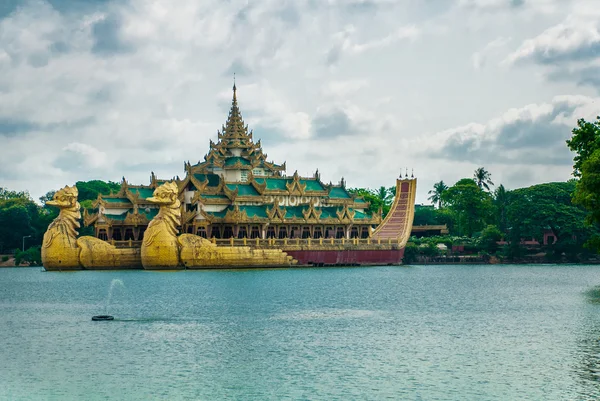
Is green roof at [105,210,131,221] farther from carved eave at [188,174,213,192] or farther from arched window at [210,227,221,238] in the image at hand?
arched window at [210,227,221,238]

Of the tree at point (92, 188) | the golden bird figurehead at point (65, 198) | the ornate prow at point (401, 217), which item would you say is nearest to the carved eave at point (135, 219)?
the golden bird figurehead at point (65, 198)

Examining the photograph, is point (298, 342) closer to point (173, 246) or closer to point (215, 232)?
point (173, 246)

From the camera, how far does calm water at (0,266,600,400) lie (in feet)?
102

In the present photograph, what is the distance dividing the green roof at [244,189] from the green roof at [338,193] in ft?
33.6

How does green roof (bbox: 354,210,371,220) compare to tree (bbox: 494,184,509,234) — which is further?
tree (bbox: 494,184,509,234)

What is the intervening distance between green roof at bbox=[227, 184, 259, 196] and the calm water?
22095 mm

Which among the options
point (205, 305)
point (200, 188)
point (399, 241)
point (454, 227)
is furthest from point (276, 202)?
point (454, 227)

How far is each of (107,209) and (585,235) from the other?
44.0m

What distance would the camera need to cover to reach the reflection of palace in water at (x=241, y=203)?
282 ft

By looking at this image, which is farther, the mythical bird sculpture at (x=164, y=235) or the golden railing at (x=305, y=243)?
the golden railing at (x=305, y=243)

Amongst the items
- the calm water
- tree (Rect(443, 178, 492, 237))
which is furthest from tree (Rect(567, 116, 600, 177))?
tree (Rect(443, 178, 492, 237))

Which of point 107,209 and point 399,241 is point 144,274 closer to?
point 107,209

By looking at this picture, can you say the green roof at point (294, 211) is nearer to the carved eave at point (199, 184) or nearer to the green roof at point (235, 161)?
the carved eave at point (199, 184)

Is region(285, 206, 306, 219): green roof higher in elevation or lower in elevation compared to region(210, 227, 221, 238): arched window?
higher
